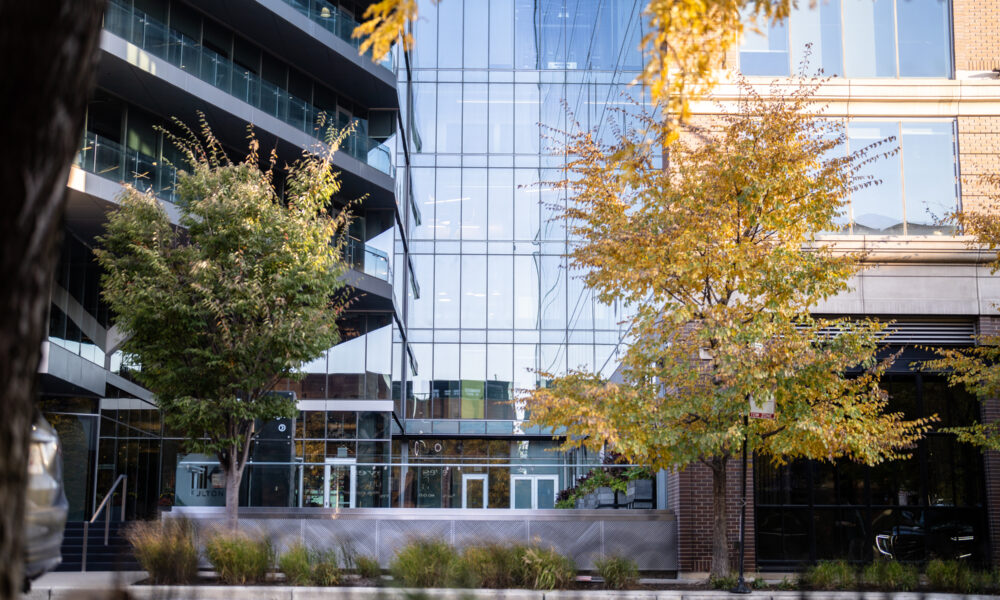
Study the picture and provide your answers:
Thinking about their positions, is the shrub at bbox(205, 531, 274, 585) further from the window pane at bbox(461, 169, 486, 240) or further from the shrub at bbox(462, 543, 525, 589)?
the window pane at bbox(461, 169, 486, 240)

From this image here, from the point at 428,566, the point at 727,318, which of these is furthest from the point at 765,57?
the point at 428,566

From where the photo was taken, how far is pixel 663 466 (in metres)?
15.6

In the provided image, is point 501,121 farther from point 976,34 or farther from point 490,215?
point 976,34

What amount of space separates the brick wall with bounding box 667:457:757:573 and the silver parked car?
12.3 metres

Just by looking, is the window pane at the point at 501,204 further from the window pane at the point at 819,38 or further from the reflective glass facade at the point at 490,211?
the window pane at the point at 819,38

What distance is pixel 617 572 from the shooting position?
14.9 m

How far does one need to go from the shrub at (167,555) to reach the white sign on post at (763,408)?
830 cm

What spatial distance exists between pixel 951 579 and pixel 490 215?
1250 inches

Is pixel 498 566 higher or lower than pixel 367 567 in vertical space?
higher

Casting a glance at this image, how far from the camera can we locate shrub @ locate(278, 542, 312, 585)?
14.4 metres

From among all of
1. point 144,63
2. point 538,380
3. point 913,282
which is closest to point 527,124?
point 538,380

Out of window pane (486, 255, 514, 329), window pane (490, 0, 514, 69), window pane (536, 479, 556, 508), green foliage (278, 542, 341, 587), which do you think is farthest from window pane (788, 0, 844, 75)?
window pane (490, 0, 514, 69)

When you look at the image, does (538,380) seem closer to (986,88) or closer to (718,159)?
(986,88)

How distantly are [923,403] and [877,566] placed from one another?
5.64 meters
